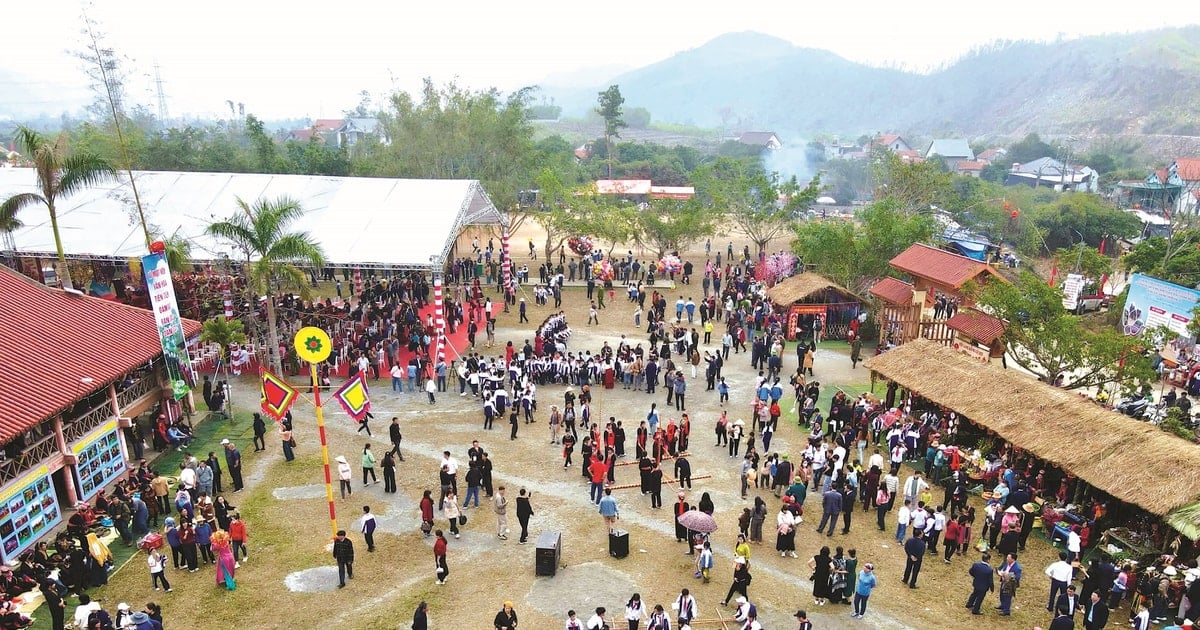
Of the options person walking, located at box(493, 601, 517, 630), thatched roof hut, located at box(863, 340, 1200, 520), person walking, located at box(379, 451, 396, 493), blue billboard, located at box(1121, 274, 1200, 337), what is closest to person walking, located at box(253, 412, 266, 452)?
person walking, located at box(379, 451, 396, 493)

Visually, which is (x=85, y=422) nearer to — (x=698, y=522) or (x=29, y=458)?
(x=29, y=458)

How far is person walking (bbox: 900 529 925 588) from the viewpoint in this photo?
43.5 ft

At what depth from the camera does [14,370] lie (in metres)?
15.2

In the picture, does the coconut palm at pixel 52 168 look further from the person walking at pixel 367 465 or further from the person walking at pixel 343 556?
the person walking at pixel 343 556

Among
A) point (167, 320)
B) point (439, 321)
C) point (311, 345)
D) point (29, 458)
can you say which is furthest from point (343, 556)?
point (439, 321)

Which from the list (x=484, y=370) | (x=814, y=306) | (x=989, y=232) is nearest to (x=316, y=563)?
(x=484, y=370)

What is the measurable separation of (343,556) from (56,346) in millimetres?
9137

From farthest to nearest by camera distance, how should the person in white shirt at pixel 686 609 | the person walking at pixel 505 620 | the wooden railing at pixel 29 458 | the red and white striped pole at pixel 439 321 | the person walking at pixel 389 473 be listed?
1. the red and white striped pole at pixel 439 321
2. the person walking at pixel 389 473
3. the wooden railing at pixel 29 458
4. the person in white shirt at pixel 686 609
5. the person walking at pixel 505 620

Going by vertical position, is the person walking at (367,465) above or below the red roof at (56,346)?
below

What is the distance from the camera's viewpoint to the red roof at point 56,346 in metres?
14.6

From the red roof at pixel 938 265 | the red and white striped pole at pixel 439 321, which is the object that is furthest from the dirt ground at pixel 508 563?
the red roof at pixel 938 265

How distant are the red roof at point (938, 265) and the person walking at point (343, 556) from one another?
78.5 ft

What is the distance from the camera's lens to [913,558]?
13.5 metres

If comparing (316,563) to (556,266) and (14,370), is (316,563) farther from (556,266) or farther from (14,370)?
(556,266)
